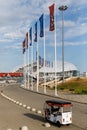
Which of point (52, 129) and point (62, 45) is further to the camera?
point (62, 45)

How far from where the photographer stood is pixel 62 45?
85938 mm

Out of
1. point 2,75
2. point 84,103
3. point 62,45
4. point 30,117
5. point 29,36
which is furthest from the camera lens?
point 2,75

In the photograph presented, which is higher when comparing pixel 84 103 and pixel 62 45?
pixel 62 45

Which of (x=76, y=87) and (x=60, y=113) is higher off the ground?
(x=76, y=87)

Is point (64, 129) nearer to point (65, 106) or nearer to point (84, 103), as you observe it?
point (65, 106)

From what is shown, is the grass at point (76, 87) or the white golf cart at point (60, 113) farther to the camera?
the grass at point (76, 87)

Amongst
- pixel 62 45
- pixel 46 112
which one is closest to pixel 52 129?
pixel 46 112

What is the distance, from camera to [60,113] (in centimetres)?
2105

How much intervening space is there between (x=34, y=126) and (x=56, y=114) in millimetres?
1489

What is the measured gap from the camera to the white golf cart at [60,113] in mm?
20969

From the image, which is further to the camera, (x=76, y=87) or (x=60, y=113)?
(x=76, y=87)

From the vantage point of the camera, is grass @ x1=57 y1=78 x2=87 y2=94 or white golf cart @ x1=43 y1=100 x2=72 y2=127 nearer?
white golf cart @ x1=43 y1=100 x2=72 y2=127

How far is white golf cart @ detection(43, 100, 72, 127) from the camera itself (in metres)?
21.0

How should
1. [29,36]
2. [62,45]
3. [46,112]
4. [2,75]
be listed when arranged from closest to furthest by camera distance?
1. [46,112]
2. [29,36]
3. [62,45]
4. [2,75]
